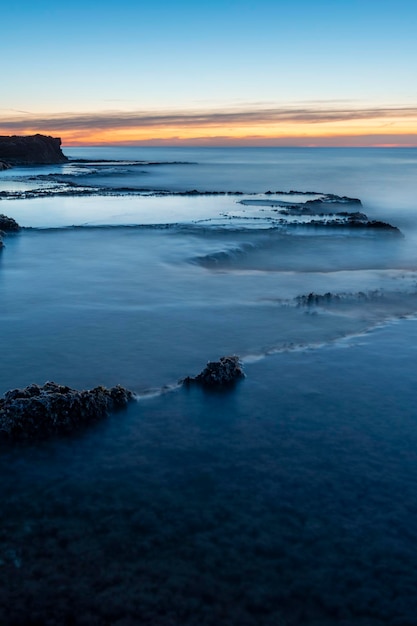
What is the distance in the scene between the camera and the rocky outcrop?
9875cm

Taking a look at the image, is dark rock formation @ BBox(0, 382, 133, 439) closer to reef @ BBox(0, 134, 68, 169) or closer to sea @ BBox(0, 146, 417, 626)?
sea @ BBox(0, 146, 417, 626)

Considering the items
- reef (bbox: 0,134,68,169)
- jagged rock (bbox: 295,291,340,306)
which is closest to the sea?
jagged rock (bbox: 295,291,340,306)

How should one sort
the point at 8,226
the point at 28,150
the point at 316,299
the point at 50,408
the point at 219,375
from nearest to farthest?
the point at 50,408, the point at 219,375, the point at 316,299, the point at 8,226, the point at 28,150

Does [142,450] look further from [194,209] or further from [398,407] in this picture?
[194,209]

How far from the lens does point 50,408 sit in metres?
7.44

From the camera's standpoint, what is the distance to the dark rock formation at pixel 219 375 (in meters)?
8.84

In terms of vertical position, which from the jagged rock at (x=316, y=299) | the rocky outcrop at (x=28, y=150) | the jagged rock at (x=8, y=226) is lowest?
the jagged rock at (x=316, y=299)

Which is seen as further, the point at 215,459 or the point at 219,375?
the point at 219,375

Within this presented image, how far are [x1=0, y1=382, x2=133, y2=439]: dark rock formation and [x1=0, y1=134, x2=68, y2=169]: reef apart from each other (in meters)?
95.8

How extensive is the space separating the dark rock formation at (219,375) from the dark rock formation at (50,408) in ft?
4.34

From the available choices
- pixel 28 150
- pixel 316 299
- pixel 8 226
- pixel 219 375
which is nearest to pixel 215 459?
pixel 219 375

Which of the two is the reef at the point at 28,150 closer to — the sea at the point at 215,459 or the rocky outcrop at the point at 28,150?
the rocky outcrop at the point at 28,150

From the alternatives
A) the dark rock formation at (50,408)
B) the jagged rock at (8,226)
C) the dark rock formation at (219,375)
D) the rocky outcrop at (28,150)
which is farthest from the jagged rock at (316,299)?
the rocky outcrop at (28,150)

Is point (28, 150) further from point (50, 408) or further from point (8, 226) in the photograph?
point (50, 408)
